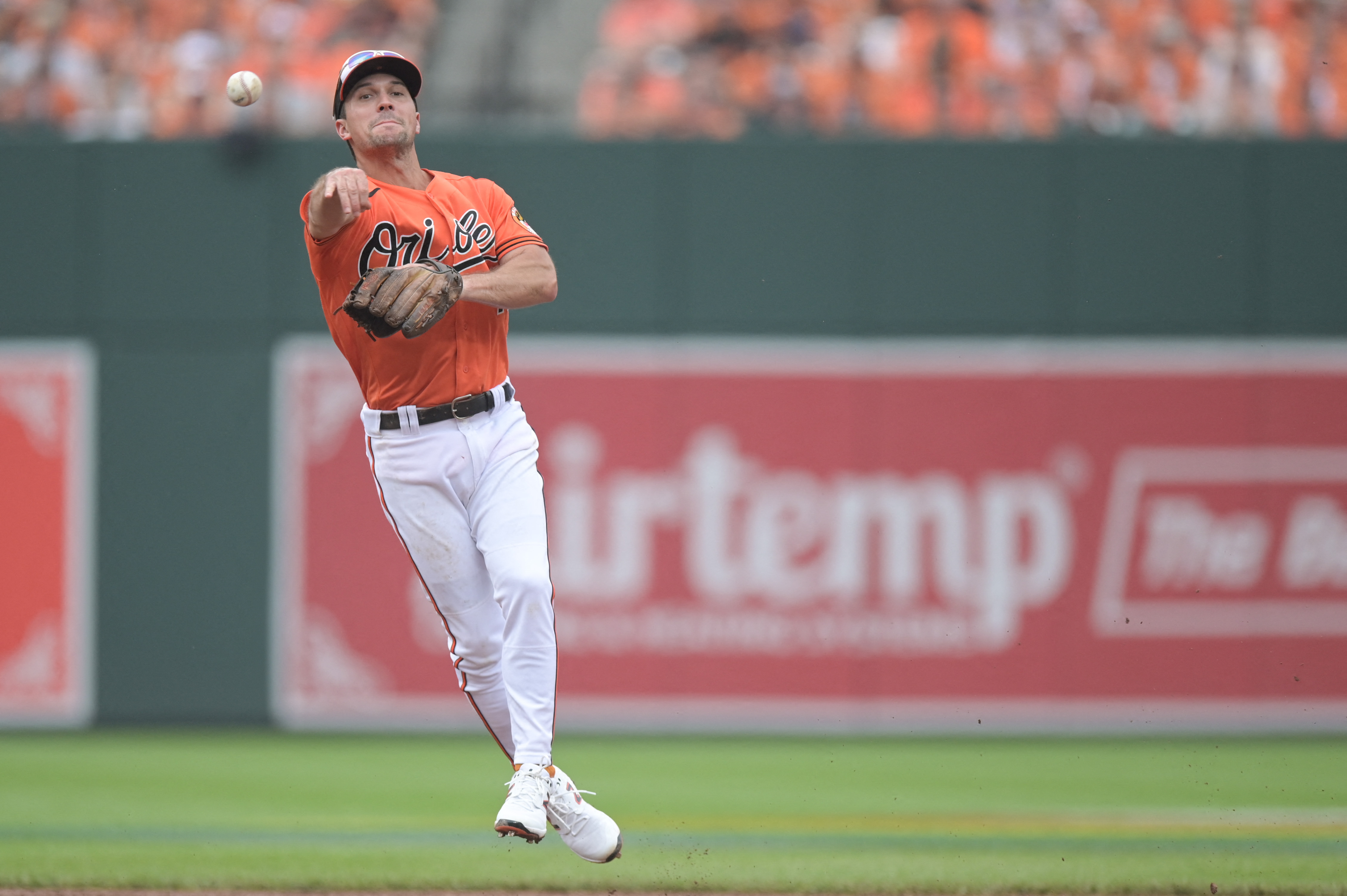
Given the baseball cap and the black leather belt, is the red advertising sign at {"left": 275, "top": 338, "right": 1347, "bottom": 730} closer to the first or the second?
the black leather belt

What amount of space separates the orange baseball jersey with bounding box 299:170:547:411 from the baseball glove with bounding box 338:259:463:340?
24 cm

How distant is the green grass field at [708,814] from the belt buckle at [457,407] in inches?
68.7

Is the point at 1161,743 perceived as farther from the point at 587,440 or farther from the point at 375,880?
the point at 375,880

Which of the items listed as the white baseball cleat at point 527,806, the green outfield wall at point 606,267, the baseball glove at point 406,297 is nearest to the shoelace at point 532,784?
the white baseball cleat at point 527,806

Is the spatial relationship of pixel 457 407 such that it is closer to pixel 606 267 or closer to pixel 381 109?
pixel 381 109

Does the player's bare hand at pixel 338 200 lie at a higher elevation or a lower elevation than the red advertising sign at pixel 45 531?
higher

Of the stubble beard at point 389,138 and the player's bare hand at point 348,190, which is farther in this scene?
the stubble beard at point 389,138

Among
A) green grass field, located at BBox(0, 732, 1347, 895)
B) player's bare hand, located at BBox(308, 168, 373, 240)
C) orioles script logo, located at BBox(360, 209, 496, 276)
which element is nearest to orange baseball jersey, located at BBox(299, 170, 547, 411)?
orioles script logo, located at BBox(360, 209, 496, 276)

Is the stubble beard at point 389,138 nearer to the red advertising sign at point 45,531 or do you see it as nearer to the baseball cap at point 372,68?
the baseball cap at point 372,68

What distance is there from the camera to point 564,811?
4613 mm

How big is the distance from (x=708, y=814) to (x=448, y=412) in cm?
316

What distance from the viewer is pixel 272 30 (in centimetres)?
1123

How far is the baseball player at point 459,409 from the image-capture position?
4.66 meters

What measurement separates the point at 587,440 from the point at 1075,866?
4.86m
